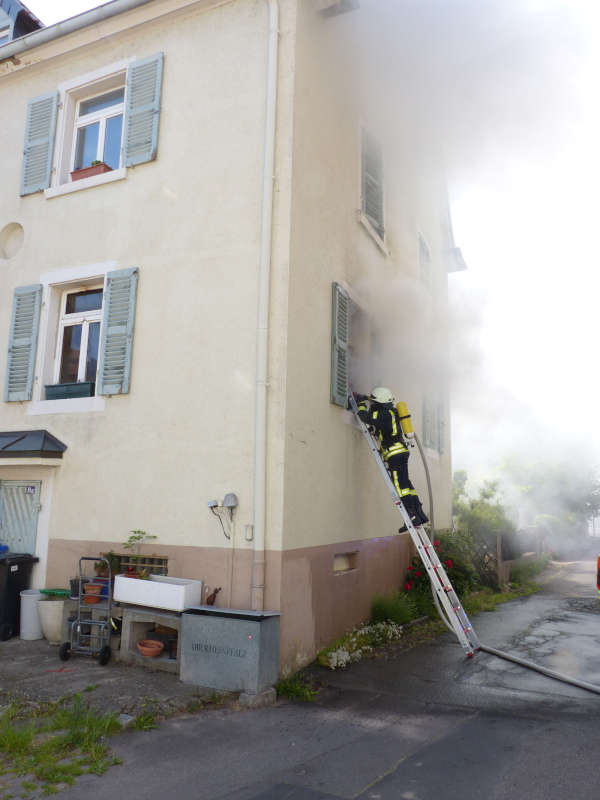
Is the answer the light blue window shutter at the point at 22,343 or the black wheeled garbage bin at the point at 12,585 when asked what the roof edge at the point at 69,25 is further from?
the black wheeled garbage bin at the point at 12,585

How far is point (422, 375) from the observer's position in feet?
34.3

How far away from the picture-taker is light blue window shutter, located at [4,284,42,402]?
7.53 metres

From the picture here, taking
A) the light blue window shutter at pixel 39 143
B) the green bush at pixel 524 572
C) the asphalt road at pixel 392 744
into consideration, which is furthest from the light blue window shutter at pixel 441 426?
the light blue window shutter at pixel 39 143

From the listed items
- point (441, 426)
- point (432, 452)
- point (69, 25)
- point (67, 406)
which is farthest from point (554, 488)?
point (69, 25)

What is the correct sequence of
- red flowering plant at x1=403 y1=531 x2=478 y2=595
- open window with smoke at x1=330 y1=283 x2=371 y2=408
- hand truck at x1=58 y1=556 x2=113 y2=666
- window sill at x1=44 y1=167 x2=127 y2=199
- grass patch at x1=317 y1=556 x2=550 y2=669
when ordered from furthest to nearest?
red flowering plant at x1=403 y1=531 x2=478 y2=595 < window sill at x1=44 y1=167 x2=127 y2=199 < open window with smoke at x1=330 y1=283 x2=371 y2=408 < grass patch at x1=317 y1=556 x2=550 y2=669 < hand truck at x1=58 y1=556 x2=113 y2=666

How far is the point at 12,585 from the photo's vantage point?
6.88 m

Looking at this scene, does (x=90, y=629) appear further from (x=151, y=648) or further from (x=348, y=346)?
(x=348, y=346)

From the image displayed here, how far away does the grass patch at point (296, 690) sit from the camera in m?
5.35

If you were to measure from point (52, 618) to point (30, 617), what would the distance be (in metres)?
0.34

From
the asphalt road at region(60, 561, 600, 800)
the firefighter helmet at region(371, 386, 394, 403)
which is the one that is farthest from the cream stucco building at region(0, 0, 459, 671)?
the asphalt road at region(60, 561, 600, 800)

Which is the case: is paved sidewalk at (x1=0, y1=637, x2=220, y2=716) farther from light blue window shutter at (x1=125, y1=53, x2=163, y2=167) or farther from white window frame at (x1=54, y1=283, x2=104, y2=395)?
light blue window shutter at (x1=125, y1=53, x2=163, y2=167)

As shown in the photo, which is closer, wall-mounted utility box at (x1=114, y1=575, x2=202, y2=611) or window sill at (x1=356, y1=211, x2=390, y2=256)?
wall-mounted utility box at (x1=114, y1=575, x2=202, y2=611)

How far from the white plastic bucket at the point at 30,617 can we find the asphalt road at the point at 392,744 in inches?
111

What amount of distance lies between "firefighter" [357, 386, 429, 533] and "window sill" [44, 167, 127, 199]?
4.00 m
